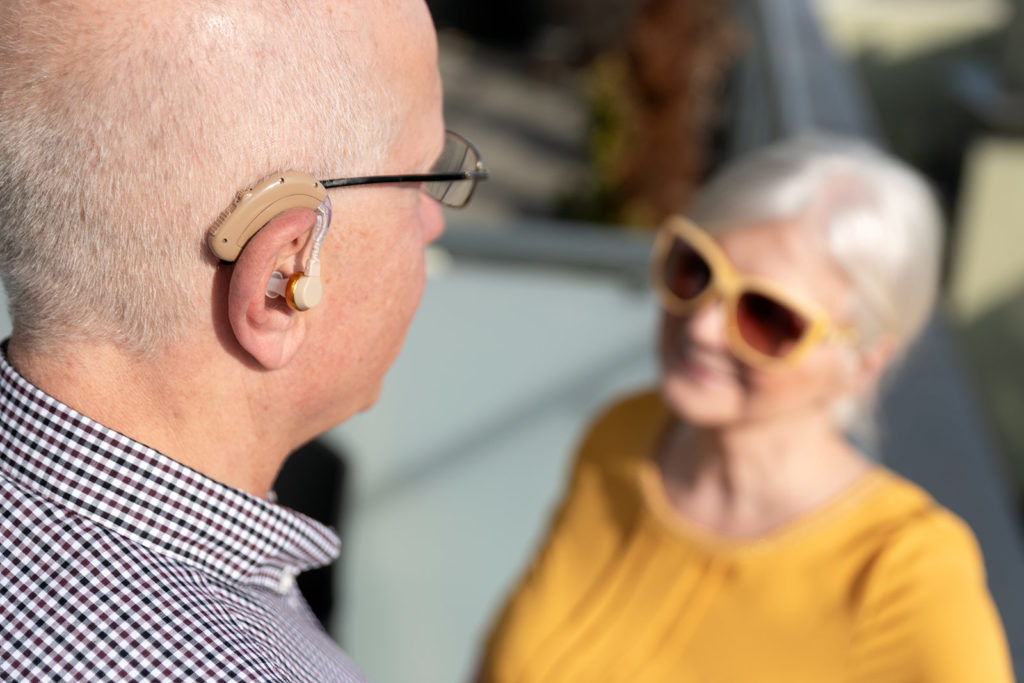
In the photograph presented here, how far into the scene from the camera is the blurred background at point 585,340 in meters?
2.98

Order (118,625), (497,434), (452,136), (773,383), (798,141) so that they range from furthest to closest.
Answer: (497,434), (798,141), (773,383), (452,136), (118,625)

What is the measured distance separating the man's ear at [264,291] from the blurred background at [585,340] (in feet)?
4.83

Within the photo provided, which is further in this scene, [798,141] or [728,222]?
[798,141]

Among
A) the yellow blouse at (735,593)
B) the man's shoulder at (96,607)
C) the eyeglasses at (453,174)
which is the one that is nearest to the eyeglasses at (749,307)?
the yellow blouse at (735,593)

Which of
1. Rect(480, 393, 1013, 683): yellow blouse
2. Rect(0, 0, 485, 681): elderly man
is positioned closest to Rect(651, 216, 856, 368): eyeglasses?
Rect(480, 393, 1013, 683): yellow blouse

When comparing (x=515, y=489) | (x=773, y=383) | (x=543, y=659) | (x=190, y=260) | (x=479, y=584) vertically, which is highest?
(x=190, y=260)

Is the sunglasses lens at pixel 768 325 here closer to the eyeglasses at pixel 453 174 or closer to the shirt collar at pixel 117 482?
the eyeglasses at pixel 453 174

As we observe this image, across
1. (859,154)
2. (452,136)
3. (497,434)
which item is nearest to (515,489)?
(497,434)

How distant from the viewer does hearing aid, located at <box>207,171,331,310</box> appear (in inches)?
37.8

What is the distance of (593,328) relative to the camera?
397 cm

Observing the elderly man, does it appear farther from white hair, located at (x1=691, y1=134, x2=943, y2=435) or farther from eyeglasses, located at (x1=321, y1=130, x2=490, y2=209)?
white hair, located at (x1=691, y1=134, x2=943, y2=435)

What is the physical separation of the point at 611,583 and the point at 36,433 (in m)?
1.37

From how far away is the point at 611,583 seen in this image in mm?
2154

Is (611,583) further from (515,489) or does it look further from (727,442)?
(515,489)
